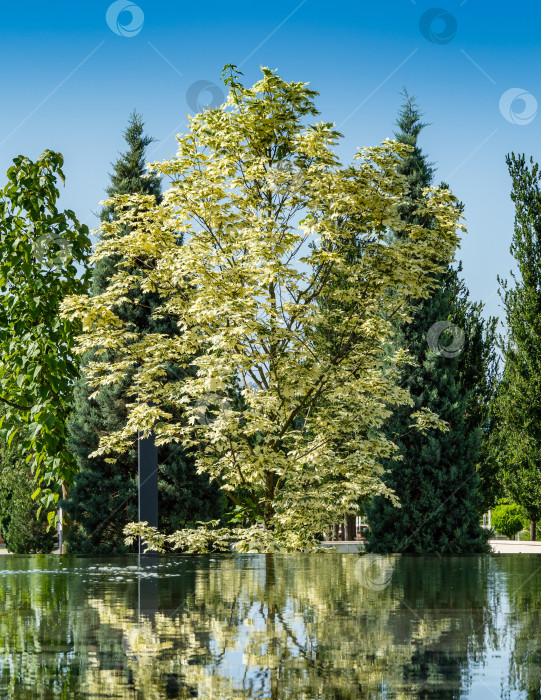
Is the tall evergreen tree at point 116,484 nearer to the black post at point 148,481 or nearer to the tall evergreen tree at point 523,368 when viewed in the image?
the black post at point 148,481

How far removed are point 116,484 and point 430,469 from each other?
5198 mm

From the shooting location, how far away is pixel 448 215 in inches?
305

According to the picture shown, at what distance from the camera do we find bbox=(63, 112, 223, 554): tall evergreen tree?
9844mm

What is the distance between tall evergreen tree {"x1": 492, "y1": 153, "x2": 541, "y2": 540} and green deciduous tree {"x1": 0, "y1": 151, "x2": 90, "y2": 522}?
10.2m

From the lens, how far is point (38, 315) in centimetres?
580

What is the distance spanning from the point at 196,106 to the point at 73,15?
6.15ft

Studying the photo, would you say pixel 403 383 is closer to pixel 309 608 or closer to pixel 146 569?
pixel 146 569

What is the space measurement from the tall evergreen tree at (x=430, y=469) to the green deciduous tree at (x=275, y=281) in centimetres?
373
